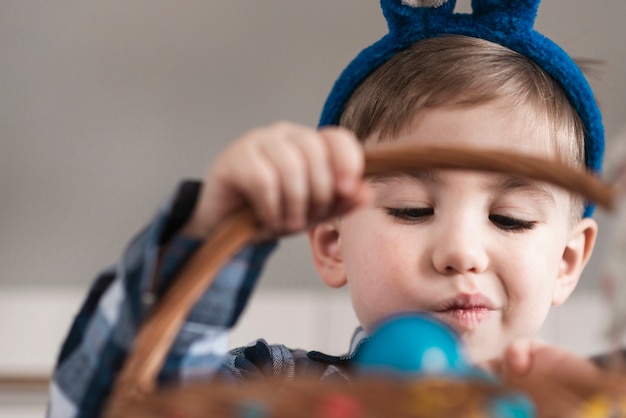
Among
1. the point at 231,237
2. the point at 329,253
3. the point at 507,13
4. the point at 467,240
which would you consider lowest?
the point at 329,253

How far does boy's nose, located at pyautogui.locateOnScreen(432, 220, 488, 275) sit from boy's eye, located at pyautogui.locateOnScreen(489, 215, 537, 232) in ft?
0.12

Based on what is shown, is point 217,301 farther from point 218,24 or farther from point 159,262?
point 218,24

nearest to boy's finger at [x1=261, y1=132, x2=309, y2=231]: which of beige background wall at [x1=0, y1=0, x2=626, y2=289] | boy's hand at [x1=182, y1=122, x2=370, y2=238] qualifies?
boy's hand at [x1=182, y1=122, x2=370, y2=238]

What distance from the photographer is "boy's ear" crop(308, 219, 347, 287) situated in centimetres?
114

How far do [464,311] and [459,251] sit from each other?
73 mm

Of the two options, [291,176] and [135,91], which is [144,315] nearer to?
[291,176]

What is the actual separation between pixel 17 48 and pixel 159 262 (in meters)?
1.52

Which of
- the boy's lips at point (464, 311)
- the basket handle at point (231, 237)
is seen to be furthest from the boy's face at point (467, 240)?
the basket handle at point (231, 237)

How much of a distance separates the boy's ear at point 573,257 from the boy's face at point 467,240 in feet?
0.25

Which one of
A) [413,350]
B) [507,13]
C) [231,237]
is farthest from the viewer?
[507,13]

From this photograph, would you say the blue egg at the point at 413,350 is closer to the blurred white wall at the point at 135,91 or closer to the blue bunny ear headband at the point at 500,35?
the blue bunny ear headband at the point at 500,35

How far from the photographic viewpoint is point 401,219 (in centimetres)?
98

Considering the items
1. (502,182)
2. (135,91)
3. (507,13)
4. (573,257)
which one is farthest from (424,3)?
(135,91)

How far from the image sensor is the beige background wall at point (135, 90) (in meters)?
1.97
